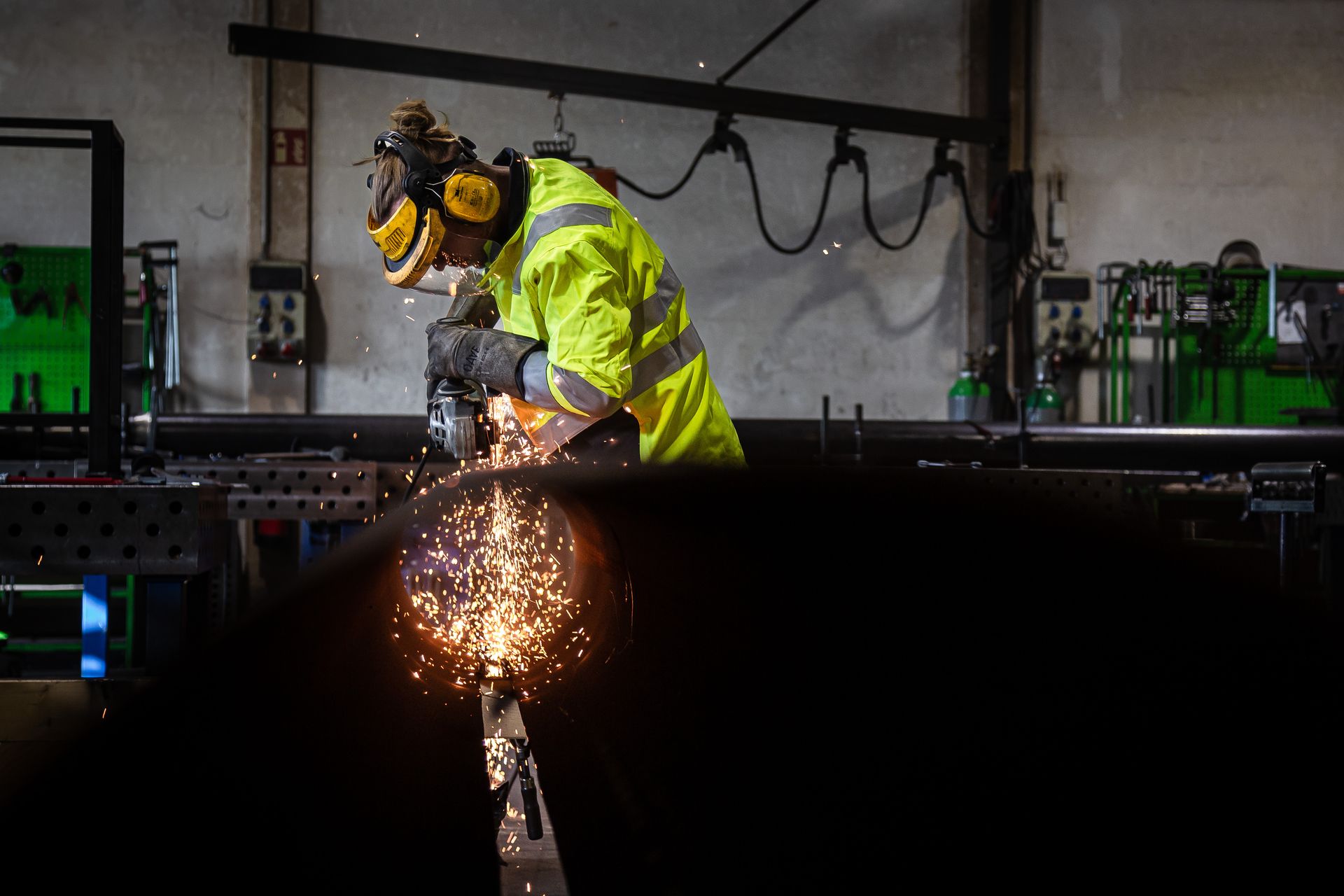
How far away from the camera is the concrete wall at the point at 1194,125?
529 cm

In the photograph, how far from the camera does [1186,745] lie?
0.61 metres

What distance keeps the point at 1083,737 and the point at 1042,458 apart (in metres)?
3.52

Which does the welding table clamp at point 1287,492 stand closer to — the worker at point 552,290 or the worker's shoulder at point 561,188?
the worker at point 552,290

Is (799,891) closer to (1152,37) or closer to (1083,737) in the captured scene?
(1083,737)

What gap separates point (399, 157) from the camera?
5.40 feet

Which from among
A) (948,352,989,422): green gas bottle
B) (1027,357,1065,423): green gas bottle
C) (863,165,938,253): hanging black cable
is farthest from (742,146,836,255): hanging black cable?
(1027,357,1065,423): green gas bottle

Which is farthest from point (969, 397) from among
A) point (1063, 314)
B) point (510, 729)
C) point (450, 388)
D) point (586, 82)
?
point (510, 729)

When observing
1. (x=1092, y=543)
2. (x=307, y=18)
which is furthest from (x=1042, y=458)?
(x=307, y=18)

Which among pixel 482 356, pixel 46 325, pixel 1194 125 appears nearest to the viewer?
pixel 482 356

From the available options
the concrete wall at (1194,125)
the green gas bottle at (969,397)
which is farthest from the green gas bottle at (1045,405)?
the concrete wall at (1194,125)

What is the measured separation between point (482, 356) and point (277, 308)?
11.1 feet

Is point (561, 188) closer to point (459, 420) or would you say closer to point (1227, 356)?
point (459, 420)

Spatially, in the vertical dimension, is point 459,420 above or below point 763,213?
below

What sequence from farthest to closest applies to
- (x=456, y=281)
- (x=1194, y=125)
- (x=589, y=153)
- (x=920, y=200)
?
(x=1194, y=125)
(x=920, y=200)
(x=589, y=153)
(x=456, y=281)
